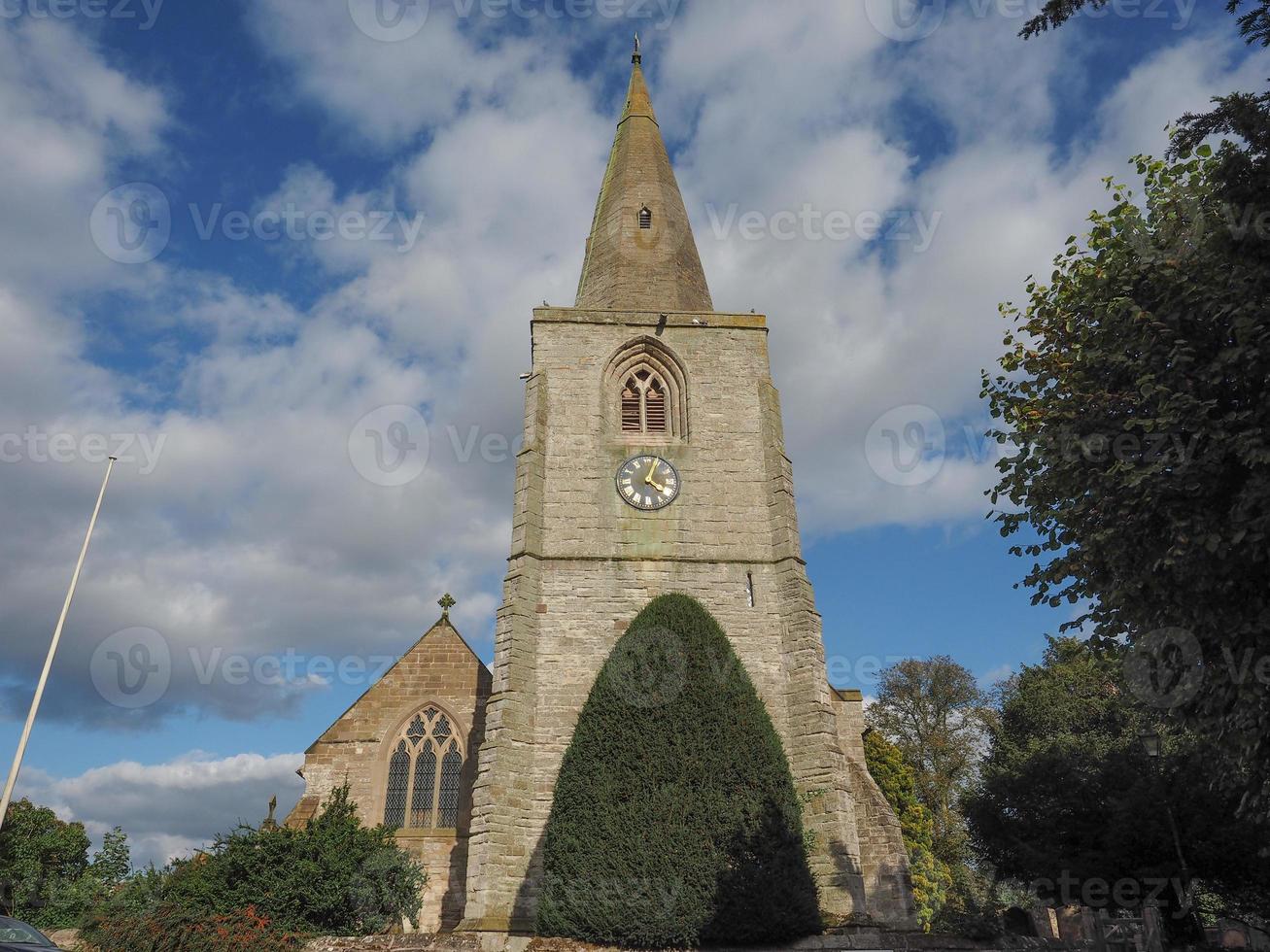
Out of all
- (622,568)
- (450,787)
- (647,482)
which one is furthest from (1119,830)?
(450,787)

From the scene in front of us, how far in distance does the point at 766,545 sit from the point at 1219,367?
11.7 m

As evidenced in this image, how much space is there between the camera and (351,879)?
15.1 metres

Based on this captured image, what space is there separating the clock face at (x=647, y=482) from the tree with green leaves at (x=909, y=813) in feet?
59.4

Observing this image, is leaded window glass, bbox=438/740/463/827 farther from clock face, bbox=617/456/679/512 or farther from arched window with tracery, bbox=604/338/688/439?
arched window with tracery, bbox=604/338/688/439

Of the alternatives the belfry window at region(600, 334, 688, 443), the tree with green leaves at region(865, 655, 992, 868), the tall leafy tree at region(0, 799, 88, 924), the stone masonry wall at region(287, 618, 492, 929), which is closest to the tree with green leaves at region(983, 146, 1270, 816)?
the belfry window at region(600, 334, 688, 443)

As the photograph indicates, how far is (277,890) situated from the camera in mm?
14344

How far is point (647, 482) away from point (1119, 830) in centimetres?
1630

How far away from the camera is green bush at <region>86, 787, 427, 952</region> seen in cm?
1330

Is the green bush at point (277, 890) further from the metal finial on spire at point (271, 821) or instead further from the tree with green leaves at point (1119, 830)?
the tree with green leaves at point (1119, 830)

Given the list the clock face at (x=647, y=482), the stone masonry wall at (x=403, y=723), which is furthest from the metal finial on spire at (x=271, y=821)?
the clock face at (x=647, y=482)

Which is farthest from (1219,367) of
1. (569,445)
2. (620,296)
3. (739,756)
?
(620,296)

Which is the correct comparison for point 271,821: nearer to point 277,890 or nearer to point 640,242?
point 277,890

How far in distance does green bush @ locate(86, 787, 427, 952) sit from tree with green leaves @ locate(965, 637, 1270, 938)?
14.8 metres

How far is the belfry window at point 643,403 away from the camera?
21703 mm
